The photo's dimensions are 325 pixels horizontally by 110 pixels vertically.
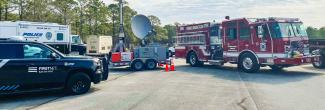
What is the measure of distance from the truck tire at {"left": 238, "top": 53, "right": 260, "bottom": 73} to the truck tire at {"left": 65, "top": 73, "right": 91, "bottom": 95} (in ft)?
28.5

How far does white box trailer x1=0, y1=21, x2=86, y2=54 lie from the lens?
21688 mm

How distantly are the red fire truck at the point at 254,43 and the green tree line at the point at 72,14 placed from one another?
18.6 metres

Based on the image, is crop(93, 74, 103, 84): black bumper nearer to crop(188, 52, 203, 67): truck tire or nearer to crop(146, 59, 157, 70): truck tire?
crop(146, 59, 157, 70): truck tire

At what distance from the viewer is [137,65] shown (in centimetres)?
1989

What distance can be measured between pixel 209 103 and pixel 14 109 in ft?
15.2

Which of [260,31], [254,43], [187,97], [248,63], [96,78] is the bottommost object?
[187,97]

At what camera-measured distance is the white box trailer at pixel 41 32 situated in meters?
21.7

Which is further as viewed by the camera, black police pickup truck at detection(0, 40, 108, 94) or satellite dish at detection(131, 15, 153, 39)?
satellite dish at detection(131, 15, 153, 39)

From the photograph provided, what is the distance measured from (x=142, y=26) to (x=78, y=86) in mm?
11617

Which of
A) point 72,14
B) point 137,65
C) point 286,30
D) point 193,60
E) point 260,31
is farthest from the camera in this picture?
point 72,14

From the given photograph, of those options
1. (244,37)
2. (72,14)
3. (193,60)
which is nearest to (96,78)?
(244,37)

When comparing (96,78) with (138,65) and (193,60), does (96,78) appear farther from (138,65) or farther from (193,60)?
(193,60)

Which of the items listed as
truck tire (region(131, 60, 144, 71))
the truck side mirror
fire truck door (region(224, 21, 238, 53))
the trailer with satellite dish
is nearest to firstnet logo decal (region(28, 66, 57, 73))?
the trailer with satellite dish

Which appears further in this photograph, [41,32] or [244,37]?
[41,32]
